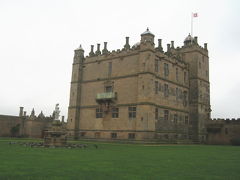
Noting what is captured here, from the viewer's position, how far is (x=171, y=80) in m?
47.9

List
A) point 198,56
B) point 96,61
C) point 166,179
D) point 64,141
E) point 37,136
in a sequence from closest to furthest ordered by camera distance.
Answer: point 166,179
point 64,141
point 96,61
point 198,56
point 37,136

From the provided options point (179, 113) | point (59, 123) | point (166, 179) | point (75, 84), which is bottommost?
point (166, 179)

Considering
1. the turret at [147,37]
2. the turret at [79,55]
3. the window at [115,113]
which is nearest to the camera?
the turret at [147,37]

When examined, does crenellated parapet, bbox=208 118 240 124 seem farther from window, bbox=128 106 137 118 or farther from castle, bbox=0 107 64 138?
castle, bbox=0 107 64 138

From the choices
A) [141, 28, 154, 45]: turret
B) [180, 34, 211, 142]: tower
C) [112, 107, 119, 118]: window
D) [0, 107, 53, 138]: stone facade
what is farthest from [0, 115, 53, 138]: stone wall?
[180, 34, 211, 142]: tower

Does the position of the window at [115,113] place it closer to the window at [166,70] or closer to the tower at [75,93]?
the tower at [75,93]

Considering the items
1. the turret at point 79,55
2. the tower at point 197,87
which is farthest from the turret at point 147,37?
the turret at point 79,55

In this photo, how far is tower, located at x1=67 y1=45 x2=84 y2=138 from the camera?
50.5 meters

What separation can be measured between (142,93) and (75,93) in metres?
15.1

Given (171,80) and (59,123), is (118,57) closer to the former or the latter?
(171,80)

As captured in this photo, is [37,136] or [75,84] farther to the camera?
[37,136]

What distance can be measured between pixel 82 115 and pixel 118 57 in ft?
41.4

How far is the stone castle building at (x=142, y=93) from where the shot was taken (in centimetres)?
4231

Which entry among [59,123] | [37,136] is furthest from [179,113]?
[37,136]
